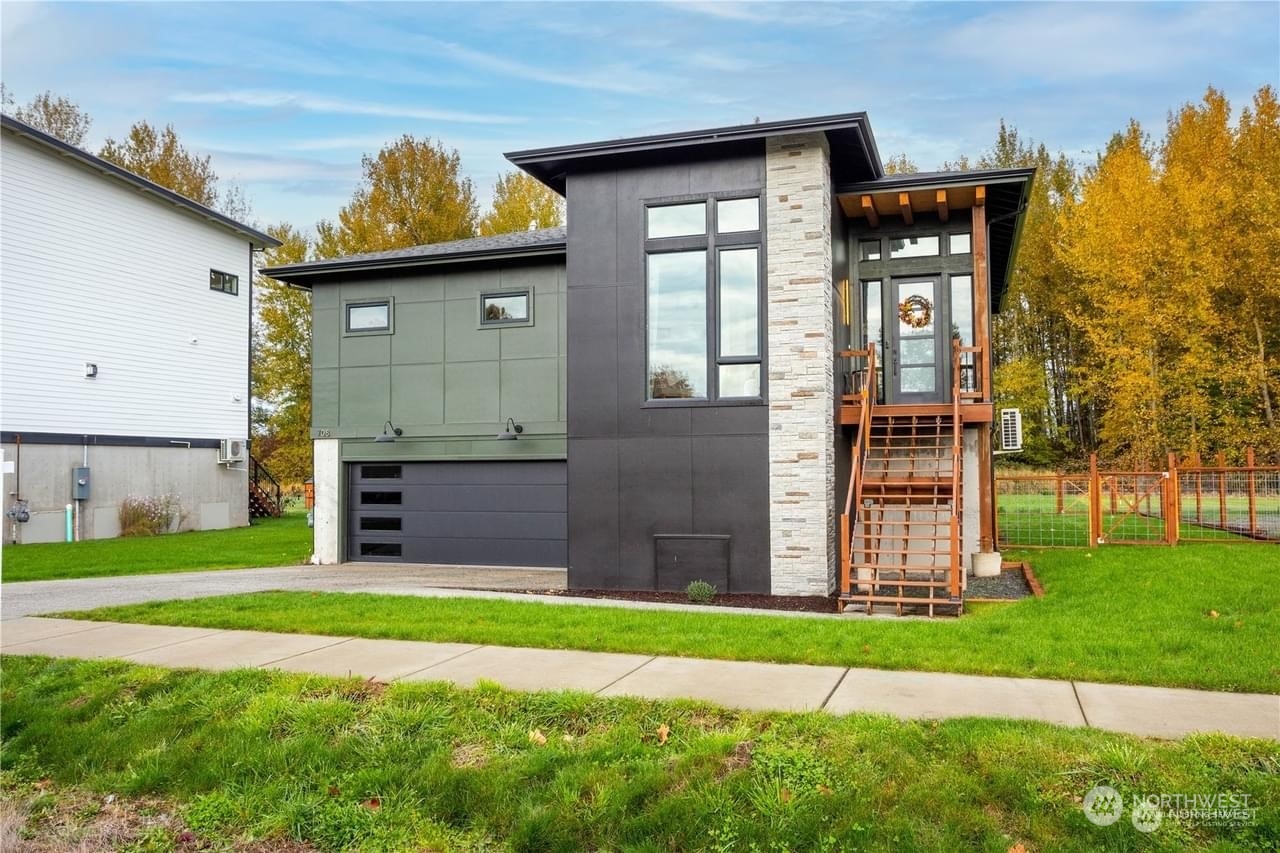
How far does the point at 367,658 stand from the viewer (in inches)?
259

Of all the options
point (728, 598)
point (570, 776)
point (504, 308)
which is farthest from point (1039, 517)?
point (570, 776)

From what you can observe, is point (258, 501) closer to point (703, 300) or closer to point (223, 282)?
point (223, 282)

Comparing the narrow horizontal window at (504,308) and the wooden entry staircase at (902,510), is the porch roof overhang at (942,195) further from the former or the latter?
the narrow horizontal window at (504,308)

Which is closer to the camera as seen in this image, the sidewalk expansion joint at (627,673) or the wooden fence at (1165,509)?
the sidewalk expansion joint at (627,673)

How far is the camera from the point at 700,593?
1045cm

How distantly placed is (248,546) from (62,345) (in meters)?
6.35

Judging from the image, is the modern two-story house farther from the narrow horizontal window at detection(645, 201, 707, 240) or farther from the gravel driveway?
the gravel driveway

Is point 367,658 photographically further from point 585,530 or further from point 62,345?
point 62,345

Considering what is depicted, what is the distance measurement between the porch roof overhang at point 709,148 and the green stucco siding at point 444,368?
346 centimetres

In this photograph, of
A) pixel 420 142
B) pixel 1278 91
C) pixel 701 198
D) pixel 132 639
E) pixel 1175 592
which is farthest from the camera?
pixel 420 142

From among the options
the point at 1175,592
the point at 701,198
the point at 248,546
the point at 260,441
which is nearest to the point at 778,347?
the point at 701,198

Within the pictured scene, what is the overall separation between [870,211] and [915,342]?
2.02 m

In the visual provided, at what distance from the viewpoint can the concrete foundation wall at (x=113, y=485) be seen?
1953 cm

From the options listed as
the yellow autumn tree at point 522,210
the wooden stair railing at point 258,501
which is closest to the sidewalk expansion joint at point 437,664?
the wooden stair railing at point 258,501
